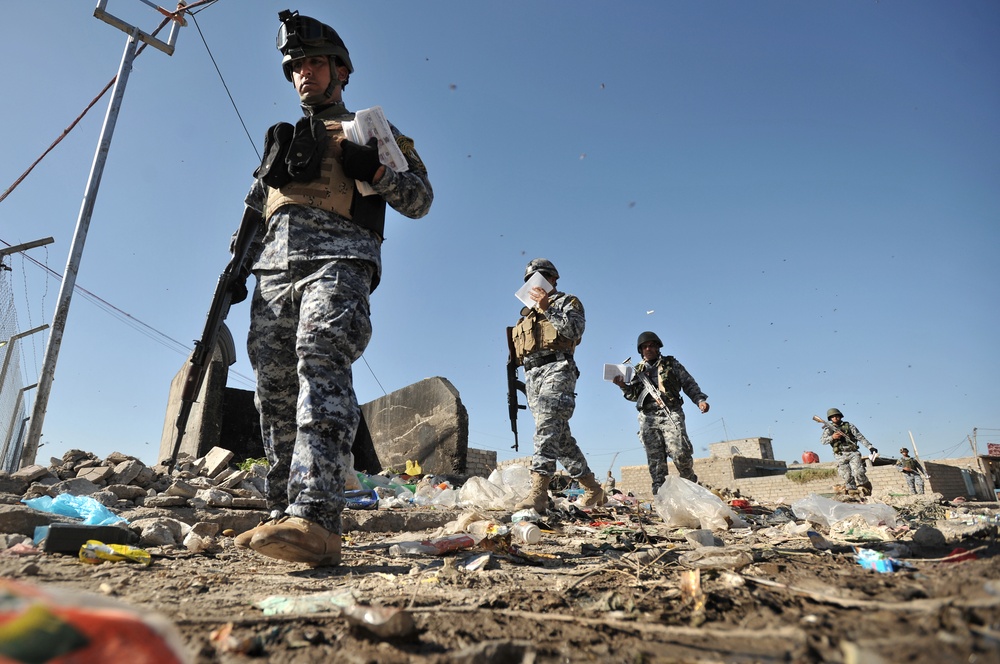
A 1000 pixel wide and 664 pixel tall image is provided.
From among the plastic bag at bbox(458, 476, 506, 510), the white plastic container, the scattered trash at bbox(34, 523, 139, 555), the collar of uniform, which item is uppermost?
the collar of uniform

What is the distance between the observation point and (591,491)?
15.6ft

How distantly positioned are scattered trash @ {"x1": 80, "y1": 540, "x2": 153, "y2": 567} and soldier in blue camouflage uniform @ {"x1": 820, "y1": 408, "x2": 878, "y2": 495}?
33.3 feet

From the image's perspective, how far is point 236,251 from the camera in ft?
8.57

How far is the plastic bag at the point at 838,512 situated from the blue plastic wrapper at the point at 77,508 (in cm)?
390

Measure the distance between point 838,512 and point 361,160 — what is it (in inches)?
136

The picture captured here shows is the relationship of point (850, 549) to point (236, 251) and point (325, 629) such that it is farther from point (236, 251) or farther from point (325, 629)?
point (236, 251)

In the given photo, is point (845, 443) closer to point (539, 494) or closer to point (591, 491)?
point (591, 491)

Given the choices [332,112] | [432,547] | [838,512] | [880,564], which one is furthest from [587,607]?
[838,512]

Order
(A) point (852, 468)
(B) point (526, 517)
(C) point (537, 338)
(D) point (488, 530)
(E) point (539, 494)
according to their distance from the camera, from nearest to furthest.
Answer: (D) point (488, 530), (B) point (526, 517), (E) point (539, 494), (C) point (537, 338), (A) point (852, 468)

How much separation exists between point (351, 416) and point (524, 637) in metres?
1.09

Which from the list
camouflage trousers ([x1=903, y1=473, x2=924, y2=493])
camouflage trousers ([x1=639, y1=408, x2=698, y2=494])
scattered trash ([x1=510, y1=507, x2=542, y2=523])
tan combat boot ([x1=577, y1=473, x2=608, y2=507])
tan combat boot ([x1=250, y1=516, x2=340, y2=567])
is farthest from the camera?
camouflage trousers ([x1=903, y1=473, x2=924, y2=493])

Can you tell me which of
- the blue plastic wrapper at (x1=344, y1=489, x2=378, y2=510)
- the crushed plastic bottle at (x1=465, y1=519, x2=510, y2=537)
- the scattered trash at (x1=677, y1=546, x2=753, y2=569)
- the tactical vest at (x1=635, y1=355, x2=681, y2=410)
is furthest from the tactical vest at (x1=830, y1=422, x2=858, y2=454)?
the scattered trash at (x1=677, y1=546, x2=753, y2=569)

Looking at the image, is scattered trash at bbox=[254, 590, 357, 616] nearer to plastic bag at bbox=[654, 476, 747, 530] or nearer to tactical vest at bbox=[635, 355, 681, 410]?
plastic bag at bbox=[654, 476, 747, 530]

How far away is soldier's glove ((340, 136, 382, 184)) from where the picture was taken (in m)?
2.04
